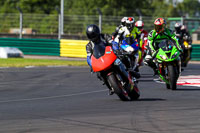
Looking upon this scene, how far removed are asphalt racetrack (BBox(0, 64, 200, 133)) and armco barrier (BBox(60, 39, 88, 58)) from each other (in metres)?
13.2

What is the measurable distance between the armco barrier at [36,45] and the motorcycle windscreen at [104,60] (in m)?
19.2

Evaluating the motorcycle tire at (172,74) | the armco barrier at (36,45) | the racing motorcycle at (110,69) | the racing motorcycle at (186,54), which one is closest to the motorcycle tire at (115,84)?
the racing motorcycle at (110,69)

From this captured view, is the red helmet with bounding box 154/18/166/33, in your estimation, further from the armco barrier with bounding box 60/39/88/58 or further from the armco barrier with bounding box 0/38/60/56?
the armco barrier with bounding box 0/38/60/56

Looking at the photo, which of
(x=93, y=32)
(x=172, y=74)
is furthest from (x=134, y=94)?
(x=172, y=74)

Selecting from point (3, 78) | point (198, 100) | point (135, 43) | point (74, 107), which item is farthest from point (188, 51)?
point (74, 107)

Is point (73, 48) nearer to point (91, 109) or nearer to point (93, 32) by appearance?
point (93, 32)

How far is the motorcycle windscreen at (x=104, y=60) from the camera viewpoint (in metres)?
9.47

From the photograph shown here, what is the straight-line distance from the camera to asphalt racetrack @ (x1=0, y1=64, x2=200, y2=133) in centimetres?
695

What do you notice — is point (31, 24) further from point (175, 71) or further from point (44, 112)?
point (44, 112)

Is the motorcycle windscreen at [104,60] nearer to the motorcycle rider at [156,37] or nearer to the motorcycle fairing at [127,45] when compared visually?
the motorcycle rider at [156,37]

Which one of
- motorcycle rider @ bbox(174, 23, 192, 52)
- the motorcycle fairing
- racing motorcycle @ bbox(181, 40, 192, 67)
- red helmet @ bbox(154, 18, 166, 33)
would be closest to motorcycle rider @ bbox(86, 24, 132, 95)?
red helmet @ bbox(154, 18, 166, 33)

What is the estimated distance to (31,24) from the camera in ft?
103

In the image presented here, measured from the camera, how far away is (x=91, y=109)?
8.80 meters

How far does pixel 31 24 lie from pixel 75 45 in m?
4.44
